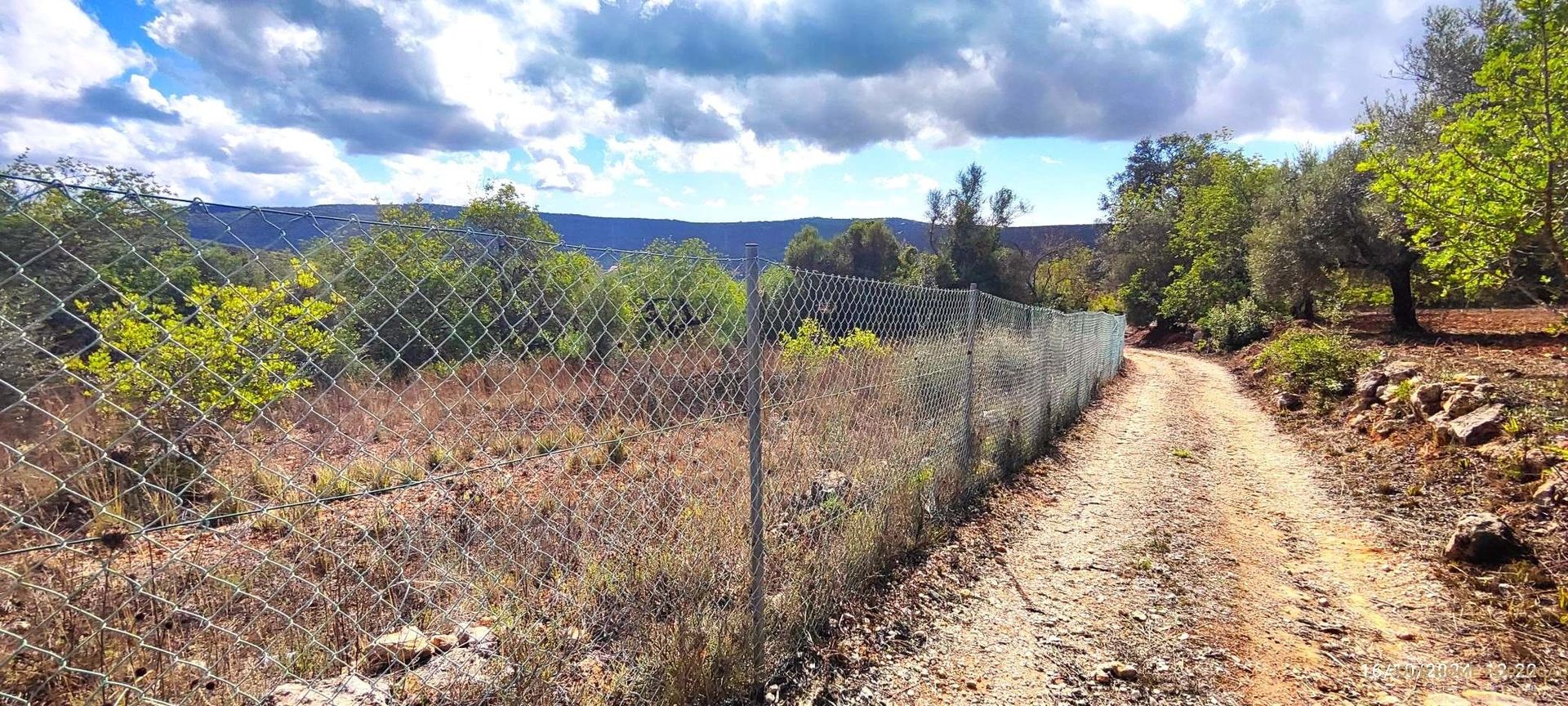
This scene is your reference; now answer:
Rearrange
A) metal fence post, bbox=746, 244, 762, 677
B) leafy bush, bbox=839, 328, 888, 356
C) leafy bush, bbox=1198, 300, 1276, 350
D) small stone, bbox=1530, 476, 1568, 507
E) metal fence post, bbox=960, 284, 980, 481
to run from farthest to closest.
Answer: leafy bush, bbox=1198, 300, 1276, 350 → metal fence post, bbox=960, 284, 980, 481 → small stone, bbox=1530, 476, 1568, 507 → leafy bush, bbox=839, 328, 888, 356 → metal fence post, bbox=746, 244, 762, 677

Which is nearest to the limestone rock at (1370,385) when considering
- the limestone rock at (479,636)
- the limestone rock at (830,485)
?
the limestone rock at (830,485)

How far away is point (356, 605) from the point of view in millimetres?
2787

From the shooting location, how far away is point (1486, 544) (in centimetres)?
369

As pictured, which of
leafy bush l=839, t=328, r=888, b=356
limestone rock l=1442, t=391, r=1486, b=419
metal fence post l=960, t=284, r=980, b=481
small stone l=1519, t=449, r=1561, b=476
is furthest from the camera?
limestone rock l=1442, t=391, r=1486, b=419

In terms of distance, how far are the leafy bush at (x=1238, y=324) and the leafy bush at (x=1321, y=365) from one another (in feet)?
32.7

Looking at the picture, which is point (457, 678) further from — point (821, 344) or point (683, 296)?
point (821, 344)

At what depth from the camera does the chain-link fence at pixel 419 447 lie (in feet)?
4.00

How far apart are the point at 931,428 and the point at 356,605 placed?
3.34 meters

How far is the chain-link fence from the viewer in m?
1.22

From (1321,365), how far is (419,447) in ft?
37.9

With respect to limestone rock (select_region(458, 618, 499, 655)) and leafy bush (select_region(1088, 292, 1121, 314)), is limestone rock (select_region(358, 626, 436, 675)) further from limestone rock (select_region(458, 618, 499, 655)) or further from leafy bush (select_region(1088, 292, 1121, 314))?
leafy bush (select_region(1088, 292, 1121, 314))

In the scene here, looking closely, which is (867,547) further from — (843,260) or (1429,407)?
(843,260)

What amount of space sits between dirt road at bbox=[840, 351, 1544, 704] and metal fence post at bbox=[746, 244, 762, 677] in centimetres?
52
